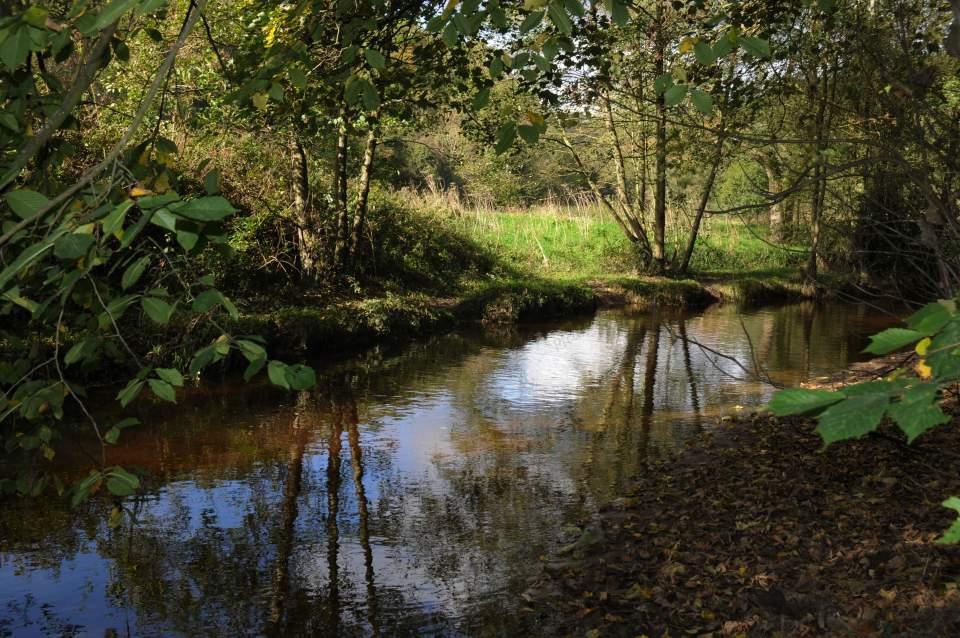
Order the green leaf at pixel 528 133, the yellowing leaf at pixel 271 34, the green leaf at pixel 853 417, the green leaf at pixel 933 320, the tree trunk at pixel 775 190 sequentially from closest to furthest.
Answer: the green leaf at pixel 853 417
the green leaf at pixel 933 320
the green leaf at pixel 528 133
the tree trunk at pixel 775 190
the yellowing leaf at pixel 271 34

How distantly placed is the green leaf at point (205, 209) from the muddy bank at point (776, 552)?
3.27 meters

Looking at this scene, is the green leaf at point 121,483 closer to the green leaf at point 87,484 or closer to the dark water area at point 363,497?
the green leaf at point 87,484

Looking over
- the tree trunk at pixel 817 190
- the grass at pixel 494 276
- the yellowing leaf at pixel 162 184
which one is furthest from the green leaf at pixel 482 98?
the grass at pixel 494 276

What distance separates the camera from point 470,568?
19.1ft

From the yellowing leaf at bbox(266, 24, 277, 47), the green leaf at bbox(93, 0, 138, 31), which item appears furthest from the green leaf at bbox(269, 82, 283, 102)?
the yellowing leaf at bbox(266, 24, 277, 47)

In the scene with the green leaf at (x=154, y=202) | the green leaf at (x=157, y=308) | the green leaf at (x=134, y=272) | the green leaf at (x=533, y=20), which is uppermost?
the green leaf at (x=533, y=20)

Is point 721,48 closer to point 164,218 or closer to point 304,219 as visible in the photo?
point 164,218

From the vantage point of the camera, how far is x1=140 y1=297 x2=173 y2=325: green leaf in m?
2.07

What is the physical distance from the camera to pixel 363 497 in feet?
24.2

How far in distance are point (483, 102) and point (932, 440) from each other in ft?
16.8

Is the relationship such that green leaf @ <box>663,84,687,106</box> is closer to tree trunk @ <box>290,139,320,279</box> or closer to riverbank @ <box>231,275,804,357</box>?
riverbank @ <box>231,275,804,357</box>

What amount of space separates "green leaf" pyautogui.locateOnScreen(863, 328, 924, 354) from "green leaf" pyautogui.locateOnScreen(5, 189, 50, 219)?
1.87 meters

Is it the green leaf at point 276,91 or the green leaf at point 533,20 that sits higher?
the green leaf at point 533,20

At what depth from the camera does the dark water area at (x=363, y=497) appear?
207 inches
